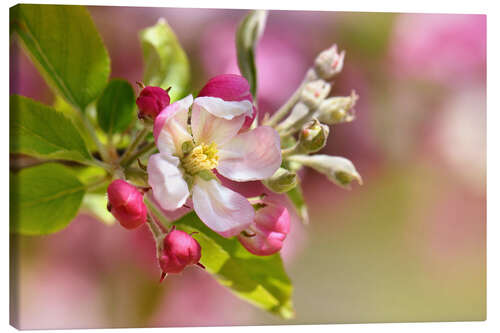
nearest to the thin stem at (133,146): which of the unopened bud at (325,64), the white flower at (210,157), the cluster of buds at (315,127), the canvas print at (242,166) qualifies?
the canvas print at (242,166)

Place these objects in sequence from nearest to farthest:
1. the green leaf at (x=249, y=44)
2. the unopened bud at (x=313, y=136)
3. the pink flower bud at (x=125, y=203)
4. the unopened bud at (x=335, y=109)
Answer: the pink flower bud at (x=125, y=203) < the unopened bud at (x=313, y=136) < the unopened bud at (x=335, y=109) < the green leaf at (x=249, y=44)

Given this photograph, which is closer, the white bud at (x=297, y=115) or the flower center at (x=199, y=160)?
the flower center at (x=199, y=160)

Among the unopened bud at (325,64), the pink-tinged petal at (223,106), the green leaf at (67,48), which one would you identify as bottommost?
the unopened bud at (325,64)

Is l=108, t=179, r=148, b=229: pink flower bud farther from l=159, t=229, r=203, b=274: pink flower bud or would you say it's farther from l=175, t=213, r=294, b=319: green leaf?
l=175, t=213, r=294, b=319: green leaf

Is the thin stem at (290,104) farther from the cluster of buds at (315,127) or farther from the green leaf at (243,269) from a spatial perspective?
the green leaf at (243,269)

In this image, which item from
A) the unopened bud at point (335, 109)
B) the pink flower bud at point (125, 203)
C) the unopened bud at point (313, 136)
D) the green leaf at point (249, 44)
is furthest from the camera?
the green leaf at point (249, 44)

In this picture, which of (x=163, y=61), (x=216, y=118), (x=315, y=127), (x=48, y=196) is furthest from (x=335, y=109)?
(x=48, y=196)
